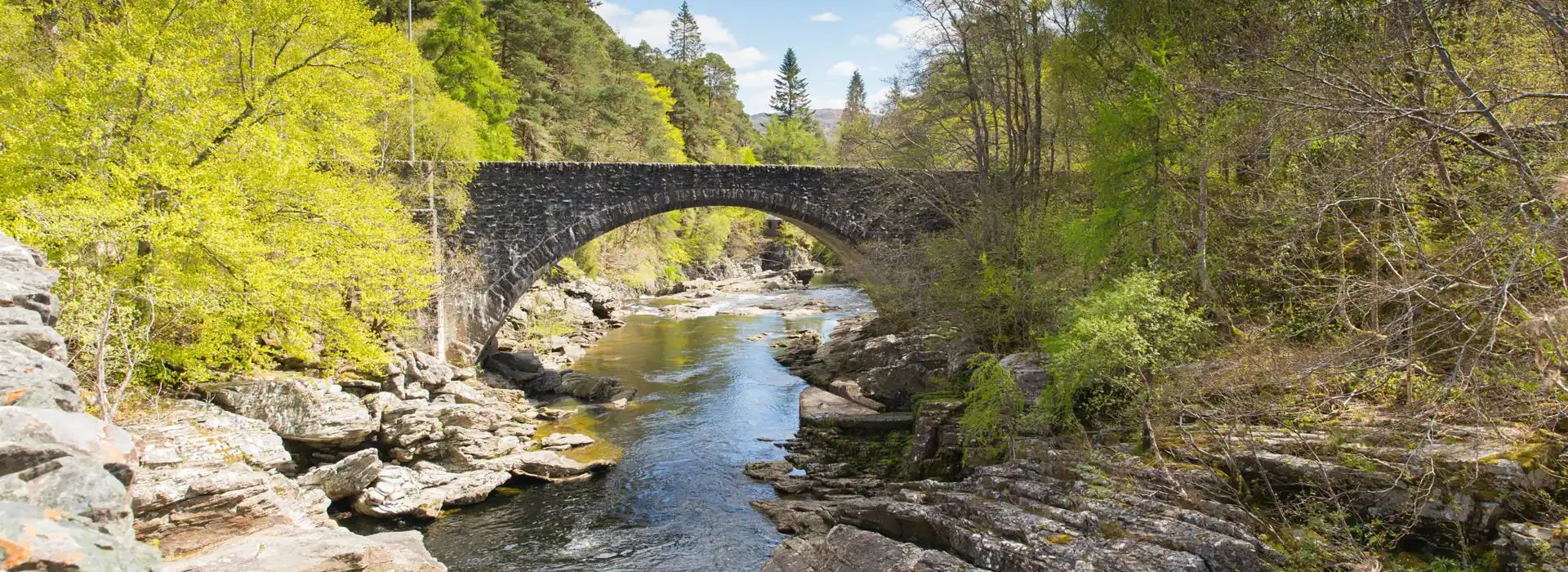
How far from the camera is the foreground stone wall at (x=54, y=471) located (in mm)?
3307

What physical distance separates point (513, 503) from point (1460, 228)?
1182 centimetres

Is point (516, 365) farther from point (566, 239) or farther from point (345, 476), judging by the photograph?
point (345, 476)

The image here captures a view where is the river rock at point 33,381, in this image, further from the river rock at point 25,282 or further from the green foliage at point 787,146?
the green foliage at point 787,146

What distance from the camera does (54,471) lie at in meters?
3.81

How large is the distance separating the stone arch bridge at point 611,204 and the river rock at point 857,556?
1000 cm

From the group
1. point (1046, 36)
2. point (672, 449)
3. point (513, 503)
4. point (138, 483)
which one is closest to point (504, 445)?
point (513, 503)

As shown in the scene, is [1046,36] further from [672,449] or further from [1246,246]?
[672,449]

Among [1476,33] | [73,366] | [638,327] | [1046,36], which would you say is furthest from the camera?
[638,327]

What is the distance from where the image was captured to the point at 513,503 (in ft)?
37.5

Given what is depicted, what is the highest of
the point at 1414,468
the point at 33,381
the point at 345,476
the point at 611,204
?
the point at 611,204

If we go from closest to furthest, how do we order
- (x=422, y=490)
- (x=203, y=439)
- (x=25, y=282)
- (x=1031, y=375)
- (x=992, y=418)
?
(x=25, y=282) < (x=203, y=439) < (x=992, y=418) < (x=1031, y=375) < (x=422, y=490)

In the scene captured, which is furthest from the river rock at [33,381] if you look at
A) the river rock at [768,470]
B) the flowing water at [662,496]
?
the river rock at [768,470]

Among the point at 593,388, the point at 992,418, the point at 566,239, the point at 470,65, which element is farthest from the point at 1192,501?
the point at 470,65

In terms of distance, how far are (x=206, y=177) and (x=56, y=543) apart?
334 inches
